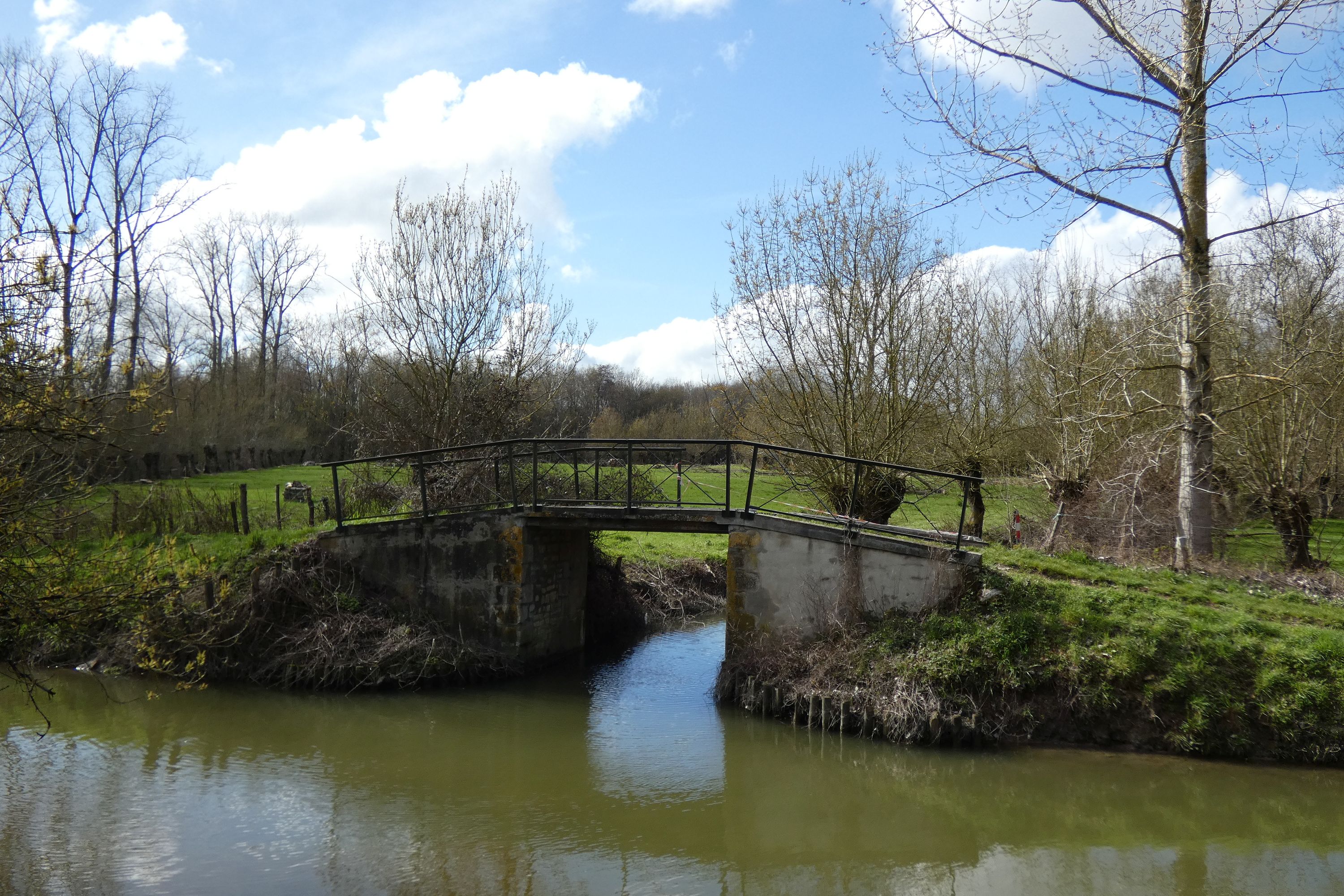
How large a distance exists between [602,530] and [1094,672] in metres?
7.16

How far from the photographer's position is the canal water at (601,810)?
7.29m

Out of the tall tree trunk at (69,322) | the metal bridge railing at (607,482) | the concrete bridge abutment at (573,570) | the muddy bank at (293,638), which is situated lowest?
the muddy bank at (293,638)

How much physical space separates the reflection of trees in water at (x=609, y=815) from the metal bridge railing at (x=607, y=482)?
354 cm

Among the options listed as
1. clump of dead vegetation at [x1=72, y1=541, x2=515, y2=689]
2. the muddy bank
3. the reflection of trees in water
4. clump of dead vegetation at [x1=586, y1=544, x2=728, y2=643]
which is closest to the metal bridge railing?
the muddy bank

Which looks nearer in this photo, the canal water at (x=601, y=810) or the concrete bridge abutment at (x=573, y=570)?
the canal water at (x=601, y=810)

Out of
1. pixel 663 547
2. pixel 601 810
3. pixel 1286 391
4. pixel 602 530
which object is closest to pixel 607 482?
pixel 602 530

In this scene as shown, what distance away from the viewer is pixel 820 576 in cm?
1172

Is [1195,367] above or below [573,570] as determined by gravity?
above

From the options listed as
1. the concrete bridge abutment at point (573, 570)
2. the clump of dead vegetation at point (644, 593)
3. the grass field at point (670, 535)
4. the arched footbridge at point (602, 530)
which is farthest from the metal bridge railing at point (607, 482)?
the clump of dead vegetation at point (644, 593)

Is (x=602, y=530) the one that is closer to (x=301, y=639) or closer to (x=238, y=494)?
(x=301, y=639)

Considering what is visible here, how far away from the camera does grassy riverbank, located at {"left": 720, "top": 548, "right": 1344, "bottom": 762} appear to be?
31.0 ft

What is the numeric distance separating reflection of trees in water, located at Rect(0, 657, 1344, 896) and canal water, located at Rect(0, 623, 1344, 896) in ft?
0.10

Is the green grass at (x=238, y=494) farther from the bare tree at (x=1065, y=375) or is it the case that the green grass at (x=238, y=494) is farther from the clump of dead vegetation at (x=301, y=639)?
the bare tree at (x=1065, y=375)

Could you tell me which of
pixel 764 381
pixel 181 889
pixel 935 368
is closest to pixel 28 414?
pixel 181 889
